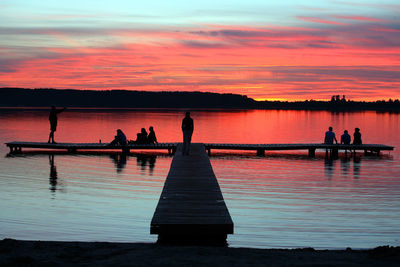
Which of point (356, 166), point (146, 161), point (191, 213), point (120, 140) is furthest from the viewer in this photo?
point (120, 140)

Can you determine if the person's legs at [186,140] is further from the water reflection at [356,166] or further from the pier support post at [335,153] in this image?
the pier support post at [335,153]

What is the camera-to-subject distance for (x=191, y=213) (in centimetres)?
966

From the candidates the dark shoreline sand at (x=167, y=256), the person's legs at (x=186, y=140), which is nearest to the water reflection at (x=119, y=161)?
the person's legs at (x=186, y=140)

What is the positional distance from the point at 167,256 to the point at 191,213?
97.4 inches

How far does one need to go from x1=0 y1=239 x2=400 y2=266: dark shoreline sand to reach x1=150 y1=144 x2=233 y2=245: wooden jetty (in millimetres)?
1050

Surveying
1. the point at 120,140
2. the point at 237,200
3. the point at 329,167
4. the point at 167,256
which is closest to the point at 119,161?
the point at 120,140

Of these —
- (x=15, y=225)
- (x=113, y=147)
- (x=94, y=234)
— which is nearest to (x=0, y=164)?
(x=113, y=147)

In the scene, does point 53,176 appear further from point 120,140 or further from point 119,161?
point 120,140

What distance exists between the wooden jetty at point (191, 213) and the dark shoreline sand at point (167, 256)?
105 cm

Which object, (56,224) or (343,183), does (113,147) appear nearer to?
(343,183)

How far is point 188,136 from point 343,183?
631 centimetres

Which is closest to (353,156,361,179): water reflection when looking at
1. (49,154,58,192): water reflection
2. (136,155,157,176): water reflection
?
(136,155,157,176): water reflection

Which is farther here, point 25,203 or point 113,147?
point 113,147

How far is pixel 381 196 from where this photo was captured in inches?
631
